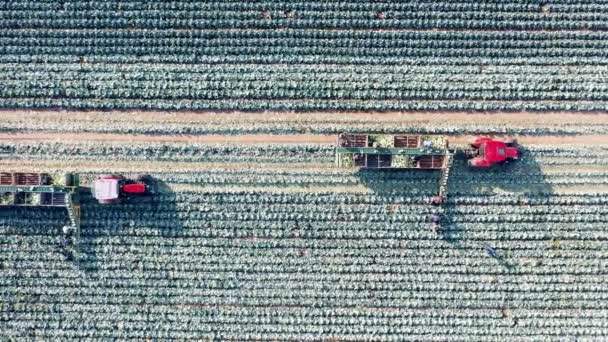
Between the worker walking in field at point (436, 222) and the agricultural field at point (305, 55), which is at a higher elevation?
the agricultural field at point (305, 55)

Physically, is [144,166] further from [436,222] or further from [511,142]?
[511,142]

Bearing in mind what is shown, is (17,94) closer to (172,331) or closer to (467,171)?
(172,331)

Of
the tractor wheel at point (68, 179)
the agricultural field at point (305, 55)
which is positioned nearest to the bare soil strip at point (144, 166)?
the tractor wheel at point (68, 179)

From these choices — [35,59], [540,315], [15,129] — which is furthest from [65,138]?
[540,315]

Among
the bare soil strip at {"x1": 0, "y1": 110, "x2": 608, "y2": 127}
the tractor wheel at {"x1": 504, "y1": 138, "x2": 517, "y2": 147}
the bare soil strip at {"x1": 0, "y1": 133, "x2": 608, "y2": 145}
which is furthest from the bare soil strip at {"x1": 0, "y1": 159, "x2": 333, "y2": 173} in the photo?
the tractor wheel at {"x1": 504, "y1": 138, "x2": 517, "y2": 147}

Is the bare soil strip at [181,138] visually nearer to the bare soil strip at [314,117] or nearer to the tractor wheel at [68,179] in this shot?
the bare soil strip at [314,117]
